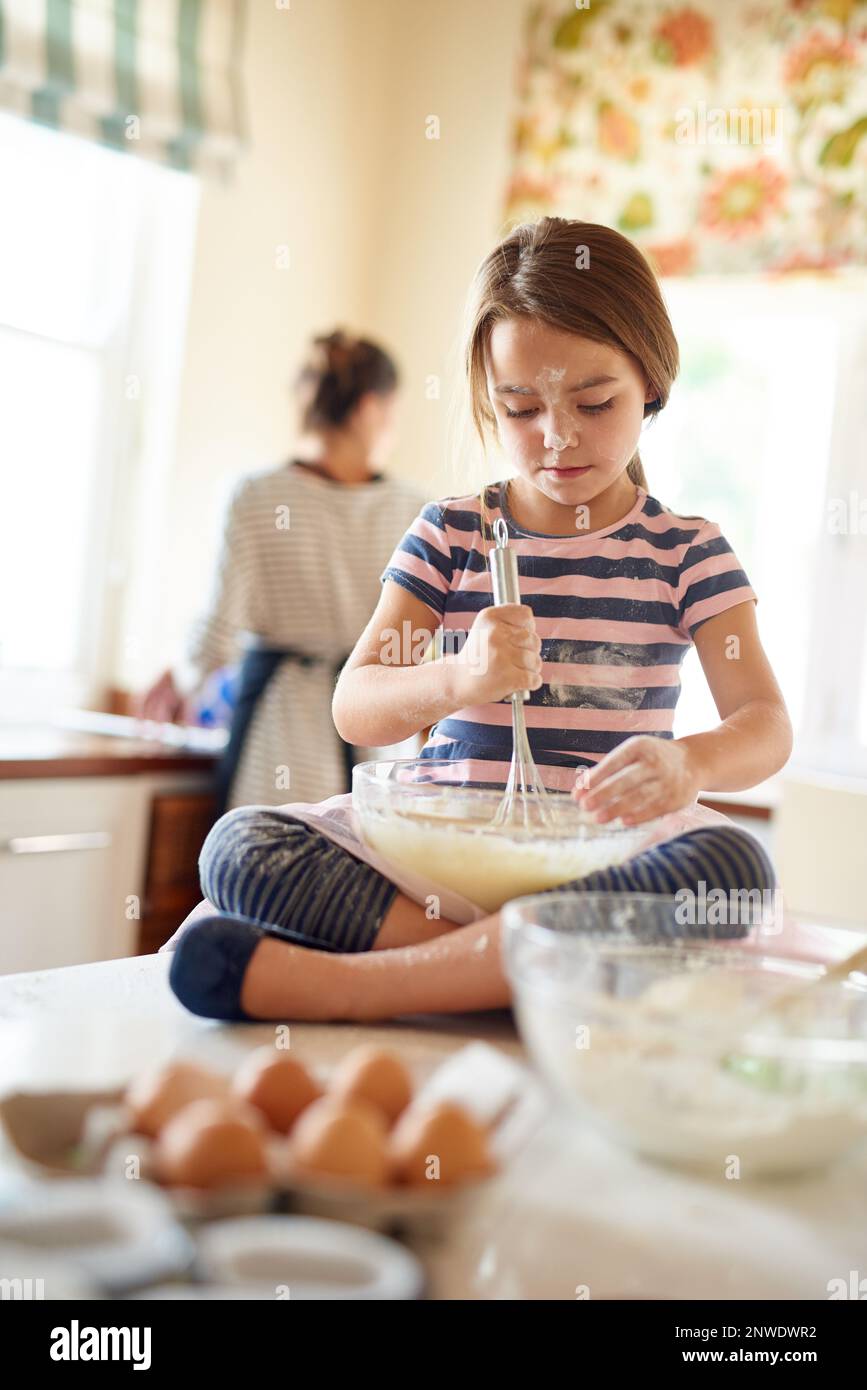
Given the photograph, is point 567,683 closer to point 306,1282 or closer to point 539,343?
point 539,343

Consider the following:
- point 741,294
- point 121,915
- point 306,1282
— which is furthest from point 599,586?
point 741,294

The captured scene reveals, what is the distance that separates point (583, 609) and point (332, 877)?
423 millimetres

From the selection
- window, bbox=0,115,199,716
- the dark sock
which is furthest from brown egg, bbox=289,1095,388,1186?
window, bbox=0,115,199,716

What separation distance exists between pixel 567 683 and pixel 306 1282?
0.79 m

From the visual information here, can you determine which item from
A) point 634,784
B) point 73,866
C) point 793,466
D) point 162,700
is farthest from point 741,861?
point 793,466

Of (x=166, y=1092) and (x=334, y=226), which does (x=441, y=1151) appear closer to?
(x=166, y=1092)

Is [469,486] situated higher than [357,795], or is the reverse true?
[469,486]

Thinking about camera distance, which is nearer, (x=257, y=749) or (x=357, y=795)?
(x=357, y=795)

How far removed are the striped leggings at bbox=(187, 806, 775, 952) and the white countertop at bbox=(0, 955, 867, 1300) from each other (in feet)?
0.36

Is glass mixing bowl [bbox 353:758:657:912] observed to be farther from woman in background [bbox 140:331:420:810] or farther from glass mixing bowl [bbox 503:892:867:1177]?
woman in background [bbox 140:331:420:810]

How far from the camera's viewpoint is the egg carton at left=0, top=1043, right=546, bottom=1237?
515 mm

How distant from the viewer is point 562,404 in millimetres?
1136

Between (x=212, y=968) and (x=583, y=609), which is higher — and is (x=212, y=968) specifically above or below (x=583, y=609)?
below

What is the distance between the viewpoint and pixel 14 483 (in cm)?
299
